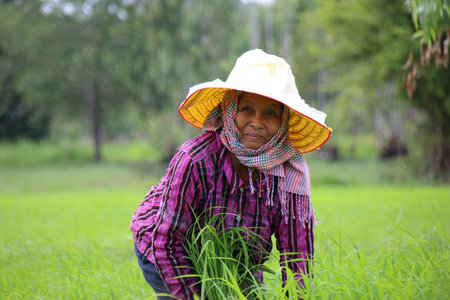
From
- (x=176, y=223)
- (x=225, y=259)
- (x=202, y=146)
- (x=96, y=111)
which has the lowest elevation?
(x=225, y=259)

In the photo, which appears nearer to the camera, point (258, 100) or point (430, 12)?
point (258, 100)

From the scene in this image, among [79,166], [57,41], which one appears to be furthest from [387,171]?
[57,41]

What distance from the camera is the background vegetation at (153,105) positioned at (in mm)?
7254

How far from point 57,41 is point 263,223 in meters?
22.2

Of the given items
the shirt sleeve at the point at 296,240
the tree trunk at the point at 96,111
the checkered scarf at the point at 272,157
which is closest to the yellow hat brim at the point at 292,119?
the checkered scarf at the point at 272,157

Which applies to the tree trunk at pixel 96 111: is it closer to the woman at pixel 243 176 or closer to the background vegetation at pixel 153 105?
the background vegetation at pixel 153 105

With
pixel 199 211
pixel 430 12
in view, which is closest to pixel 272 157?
pixel 199 211

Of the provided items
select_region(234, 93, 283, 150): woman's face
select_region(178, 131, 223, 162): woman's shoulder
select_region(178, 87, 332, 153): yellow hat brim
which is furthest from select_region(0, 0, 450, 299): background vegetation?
select_region(234, 93, 283, 150): woman's face

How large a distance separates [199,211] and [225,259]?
0.84 feet

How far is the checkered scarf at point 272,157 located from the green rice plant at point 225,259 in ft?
0.78

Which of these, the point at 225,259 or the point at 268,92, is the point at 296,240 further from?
the point at 268,92

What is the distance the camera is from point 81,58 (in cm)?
2169

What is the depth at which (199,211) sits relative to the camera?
2260 mm

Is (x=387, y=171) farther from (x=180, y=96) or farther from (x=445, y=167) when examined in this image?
(x=180, y=96)
